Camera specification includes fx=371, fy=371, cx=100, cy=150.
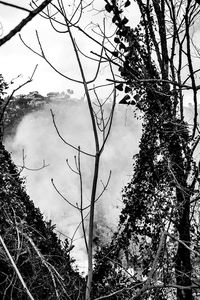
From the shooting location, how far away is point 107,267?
12.3 meters

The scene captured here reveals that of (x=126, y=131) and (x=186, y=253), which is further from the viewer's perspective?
(x=126, y=131)

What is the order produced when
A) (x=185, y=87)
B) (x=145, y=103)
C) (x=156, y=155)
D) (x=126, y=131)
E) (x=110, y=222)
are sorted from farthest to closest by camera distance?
(x=126, y=131), (x=110, y=222), (x=156, y=155), (x=145, y=103), (x=185, y=87)

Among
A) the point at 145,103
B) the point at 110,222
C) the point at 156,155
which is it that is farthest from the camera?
the point at 110,222

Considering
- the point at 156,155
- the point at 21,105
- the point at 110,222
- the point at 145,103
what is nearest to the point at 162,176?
the point at 156,155

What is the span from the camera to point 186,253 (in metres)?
8.66

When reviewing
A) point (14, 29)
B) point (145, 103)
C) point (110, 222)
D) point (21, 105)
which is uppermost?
point (21, 105)

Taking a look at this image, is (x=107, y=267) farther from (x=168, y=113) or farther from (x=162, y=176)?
(x=168, y=113)

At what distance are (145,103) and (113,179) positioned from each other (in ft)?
106

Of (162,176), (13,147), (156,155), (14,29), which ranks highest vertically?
(13,147)

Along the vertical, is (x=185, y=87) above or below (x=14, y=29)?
above

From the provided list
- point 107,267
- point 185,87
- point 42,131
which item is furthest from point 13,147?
point 185,87

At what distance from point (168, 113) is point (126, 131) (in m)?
36.4

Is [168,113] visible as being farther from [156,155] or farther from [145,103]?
[156,155]

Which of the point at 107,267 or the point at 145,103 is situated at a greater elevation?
the point at 145,103
